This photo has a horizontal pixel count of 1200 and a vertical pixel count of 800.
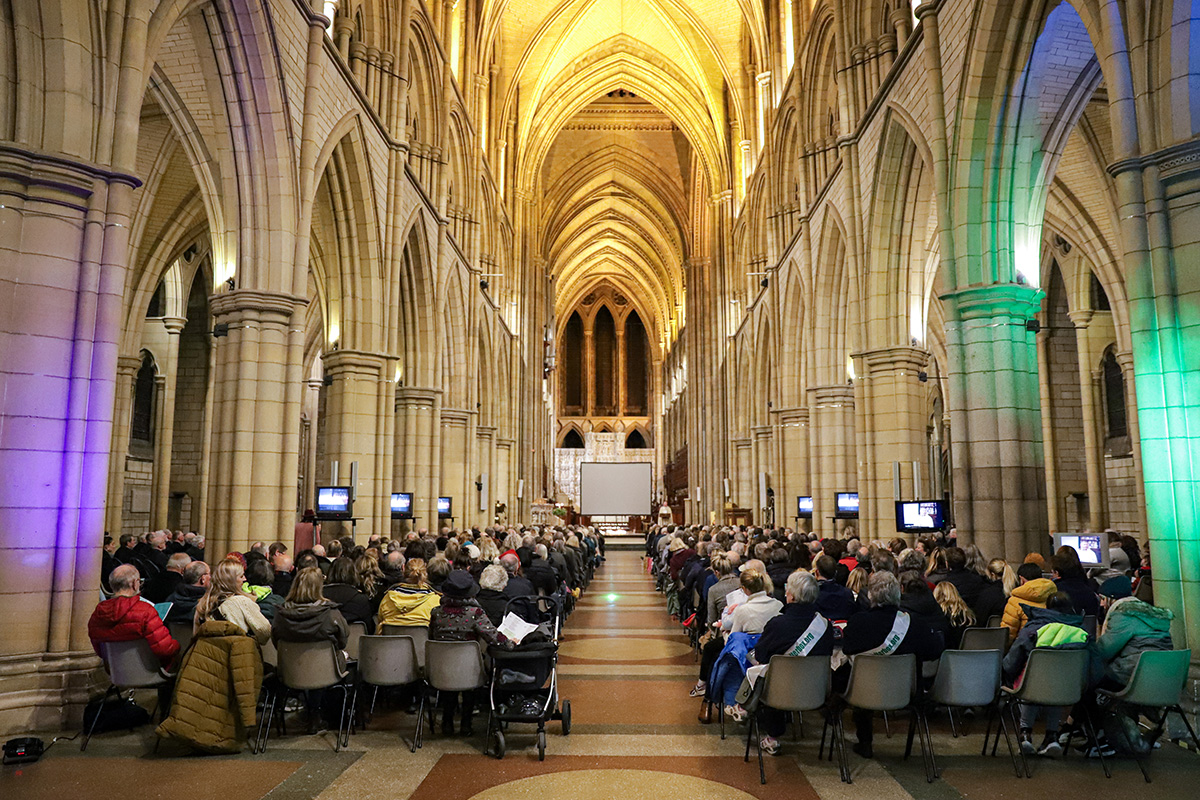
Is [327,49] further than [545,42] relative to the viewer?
No

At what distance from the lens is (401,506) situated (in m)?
16.0

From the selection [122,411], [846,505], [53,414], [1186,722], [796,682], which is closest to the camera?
[1186,722]

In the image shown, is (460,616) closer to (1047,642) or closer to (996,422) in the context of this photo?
(1047,642)

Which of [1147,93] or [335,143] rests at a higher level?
[335,143]

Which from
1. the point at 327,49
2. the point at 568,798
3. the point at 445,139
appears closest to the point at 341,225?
the point at 327,49

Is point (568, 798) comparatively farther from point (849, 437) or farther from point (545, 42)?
point (545, 42)

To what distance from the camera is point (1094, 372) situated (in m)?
18.4

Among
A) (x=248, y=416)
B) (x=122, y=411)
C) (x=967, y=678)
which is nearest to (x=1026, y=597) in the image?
(x=967, y=678)

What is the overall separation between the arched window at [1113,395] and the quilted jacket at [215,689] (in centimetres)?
1845

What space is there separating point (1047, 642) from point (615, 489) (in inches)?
1384

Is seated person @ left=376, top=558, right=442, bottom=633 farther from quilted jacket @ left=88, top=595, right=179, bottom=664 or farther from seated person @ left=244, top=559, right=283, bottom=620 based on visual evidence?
quilted jacket @ left=88, top=595, right=179, bottom=664

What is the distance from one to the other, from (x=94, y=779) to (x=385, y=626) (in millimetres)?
1969

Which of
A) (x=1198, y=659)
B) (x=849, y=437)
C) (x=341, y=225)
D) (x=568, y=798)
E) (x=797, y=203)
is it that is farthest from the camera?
(x=797, y=203)

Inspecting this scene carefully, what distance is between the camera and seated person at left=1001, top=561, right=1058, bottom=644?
5.87 metres
